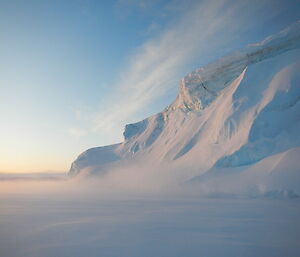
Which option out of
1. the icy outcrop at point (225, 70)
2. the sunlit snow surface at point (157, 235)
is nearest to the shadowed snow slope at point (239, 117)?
the icy outcrop at point (225, 70)

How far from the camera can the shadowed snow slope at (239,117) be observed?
671 inches

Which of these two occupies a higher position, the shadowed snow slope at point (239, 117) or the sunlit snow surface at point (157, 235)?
the shadowed snow slope at point (239, 117)

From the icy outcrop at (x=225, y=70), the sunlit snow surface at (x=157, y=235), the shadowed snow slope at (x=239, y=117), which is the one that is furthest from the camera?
the icy outcrop at (x=225, y=70)

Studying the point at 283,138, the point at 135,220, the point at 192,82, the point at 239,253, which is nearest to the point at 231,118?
the point at 283,138

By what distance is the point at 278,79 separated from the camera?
64.6 feet

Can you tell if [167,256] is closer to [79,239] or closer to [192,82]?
[79,239]

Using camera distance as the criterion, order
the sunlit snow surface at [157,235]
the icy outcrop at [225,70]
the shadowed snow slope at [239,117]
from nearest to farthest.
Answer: the sunlit snow surface at [157,235], the shadowed snow slope at [239,117], the icy outcrop at [225,70]

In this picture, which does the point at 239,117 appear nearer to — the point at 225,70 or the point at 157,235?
the point at 225,70

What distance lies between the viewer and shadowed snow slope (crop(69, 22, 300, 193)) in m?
17.0

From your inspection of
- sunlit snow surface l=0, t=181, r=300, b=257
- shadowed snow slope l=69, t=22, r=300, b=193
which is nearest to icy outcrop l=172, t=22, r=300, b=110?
shadowed snow slope l=69, t=22, r=300, b=193

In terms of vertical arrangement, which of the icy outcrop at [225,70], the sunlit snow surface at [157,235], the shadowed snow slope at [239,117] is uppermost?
the icy outcrop at [225,70]

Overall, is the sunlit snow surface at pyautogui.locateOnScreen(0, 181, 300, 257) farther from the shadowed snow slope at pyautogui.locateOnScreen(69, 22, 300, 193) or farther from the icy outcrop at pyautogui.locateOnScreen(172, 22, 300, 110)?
the icy outcrop at pyautogui.locateOnScreen(172, 22, 300, 110)

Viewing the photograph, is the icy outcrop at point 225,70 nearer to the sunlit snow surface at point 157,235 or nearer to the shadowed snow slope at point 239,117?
the shadowed snow slope at point 239,117

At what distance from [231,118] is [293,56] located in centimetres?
839
